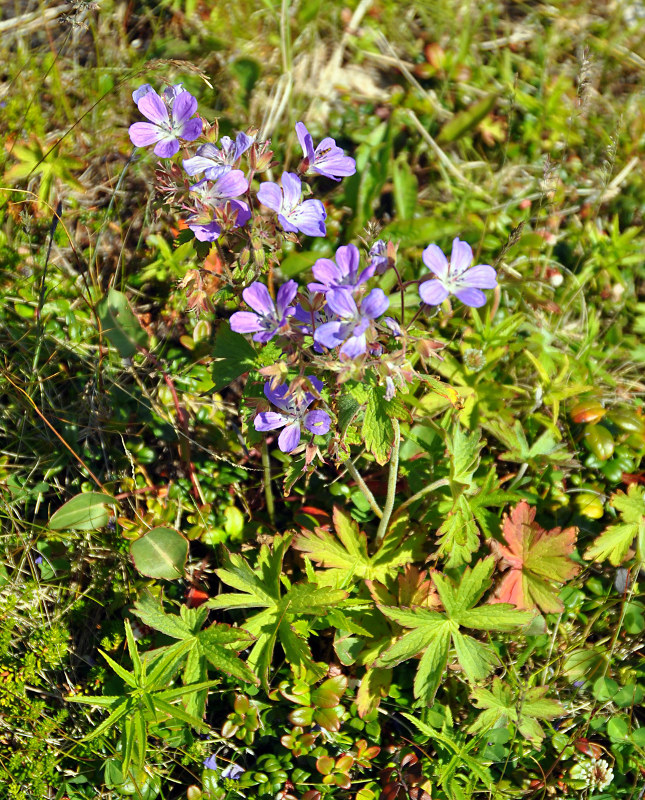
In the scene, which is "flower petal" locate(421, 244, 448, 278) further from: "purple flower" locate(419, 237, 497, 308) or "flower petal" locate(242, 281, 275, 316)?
"flower petal" locate(242, 281, 275, 316)

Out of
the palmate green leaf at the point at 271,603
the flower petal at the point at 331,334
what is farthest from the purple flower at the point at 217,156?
the palmate green leaf at the point at 271,603

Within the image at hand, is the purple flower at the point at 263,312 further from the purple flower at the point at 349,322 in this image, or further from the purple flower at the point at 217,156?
the purple flower at the point at 217,156

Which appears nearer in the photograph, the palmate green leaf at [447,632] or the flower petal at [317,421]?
the flower petal at [317,421]

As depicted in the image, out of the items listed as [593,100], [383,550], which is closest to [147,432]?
[383,550]

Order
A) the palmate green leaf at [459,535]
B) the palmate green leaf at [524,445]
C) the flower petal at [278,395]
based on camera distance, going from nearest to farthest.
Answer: the flower petal at [278,395] < the palmate green leaf at [459,535] < the palmate green leaf at [524,445]

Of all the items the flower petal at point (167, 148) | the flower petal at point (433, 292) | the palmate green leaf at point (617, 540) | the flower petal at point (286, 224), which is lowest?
the palmate green leaf at point (617, 540)

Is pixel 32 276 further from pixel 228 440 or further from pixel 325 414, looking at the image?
pixel 325 414
